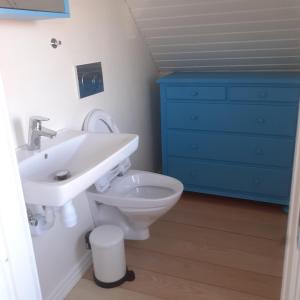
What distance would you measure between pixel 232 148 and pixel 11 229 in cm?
198

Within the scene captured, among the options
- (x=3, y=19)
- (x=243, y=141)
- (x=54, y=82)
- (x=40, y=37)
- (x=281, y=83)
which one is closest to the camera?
(x=3, y=19)

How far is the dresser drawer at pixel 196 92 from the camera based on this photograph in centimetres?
236

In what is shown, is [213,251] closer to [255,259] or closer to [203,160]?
[255,259]

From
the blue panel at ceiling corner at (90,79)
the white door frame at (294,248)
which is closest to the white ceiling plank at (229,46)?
the blue panel at ceiling corner at (90,79)

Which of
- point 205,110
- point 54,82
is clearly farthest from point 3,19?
point 205,110

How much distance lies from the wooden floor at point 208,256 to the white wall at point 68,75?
0.31 m

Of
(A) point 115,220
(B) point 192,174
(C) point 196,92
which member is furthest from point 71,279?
(C) point 196,92

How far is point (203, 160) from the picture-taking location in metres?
2.59

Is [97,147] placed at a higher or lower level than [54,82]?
lower

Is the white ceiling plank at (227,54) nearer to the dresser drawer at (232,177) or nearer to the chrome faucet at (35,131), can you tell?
the dresser drawer at (232,177)

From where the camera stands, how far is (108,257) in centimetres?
175

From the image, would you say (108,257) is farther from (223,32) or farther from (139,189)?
(223,32)

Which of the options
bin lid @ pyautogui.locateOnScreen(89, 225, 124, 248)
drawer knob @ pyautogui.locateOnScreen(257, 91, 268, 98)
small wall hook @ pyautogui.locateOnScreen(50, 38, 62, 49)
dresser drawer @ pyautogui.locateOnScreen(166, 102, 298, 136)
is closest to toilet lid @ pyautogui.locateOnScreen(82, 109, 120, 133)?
small wall hook @ pyautogui.locateOnScreen(50, 38, 62, 49)

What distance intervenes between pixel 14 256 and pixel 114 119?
5.11 ft
